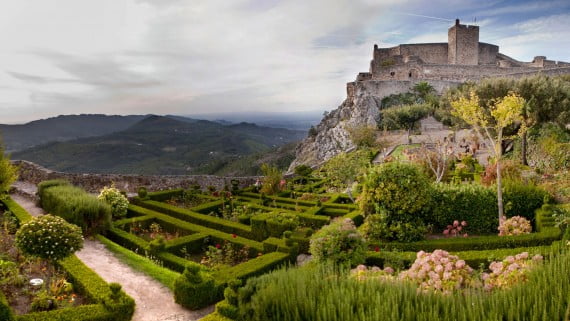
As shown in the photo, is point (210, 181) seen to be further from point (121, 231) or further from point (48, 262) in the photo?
point (48, 262)

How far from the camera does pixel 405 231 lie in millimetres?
9438

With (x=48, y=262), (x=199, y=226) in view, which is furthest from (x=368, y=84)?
(x=48, y=262)

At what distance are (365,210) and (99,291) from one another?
6.62 metres

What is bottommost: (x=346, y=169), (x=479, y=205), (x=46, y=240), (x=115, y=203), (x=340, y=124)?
(x=115, y=203)

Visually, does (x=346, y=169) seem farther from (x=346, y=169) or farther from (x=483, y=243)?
(x=483, y=243)

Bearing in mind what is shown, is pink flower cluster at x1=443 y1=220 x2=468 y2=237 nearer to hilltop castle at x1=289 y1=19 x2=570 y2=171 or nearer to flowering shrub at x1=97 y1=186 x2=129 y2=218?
flowering shrub at x1=97 y1=186 x2=129 y2=218

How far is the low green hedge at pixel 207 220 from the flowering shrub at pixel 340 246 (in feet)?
11.4

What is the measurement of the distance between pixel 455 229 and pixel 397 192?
2356 millimetres

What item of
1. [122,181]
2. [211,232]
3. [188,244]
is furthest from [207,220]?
[122,181]

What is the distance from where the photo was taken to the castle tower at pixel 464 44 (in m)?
51.9

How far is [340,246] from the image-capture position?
783 centimetres

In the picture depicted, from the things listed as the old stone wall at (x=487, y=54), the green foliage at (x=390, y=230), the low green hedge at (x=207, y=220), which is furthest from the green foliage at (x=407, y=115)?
the old stone wall at (x=487, y=54)

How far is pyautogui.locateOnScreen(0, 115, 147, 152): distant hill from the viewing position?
270 feet

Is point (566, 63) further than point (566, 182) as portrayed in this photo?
Yes
